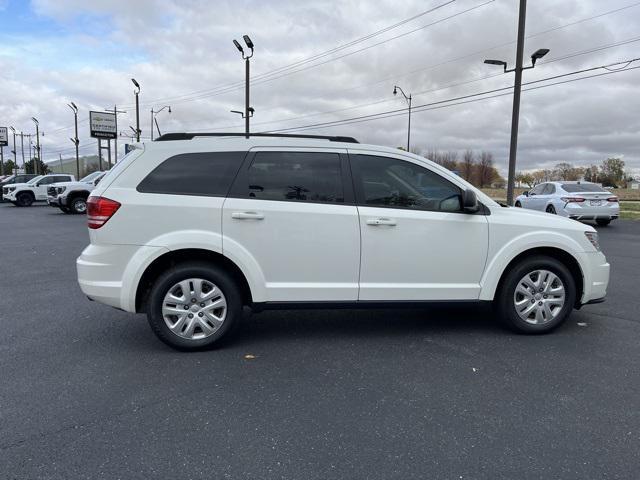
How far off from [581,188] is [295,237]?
14.6 meters

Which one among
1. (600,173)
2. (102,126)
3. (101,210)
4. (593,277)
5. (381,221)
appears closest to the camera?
(101,210)

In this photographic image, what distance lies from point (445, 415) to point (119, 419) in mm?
2130

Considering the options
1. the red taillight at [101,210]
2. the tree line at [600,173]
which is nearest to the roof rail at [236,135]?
the red taillight at [101,210]

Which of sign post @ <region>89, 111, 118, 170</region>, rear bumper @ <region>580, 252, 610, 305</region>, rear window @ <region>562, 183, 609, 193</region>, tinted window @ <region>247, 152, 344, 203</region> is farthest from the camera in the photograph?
sign post @ <region>89, 111, 118, 170</region>

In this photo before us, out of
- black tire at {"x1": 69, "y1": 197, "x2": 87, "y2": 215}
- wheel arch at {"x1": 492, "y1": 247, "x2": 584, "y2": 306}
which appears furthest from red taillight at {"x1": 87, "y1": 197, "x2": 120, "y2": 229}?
black tire at {"x1": 69, "y1": 197, "x2": 87, "y2": 215}

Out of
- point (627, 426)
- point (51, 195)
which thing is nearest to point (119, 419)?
point (627, 426)

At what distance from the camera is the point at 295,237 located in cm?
427

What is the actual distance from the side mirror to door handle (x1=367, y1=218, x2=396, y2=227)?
688 millimetres

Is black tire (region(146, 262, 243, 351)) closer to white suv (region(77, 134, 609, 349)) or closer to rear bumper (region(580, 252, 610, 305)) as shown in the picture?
white suv (region(77, 134, 609, 349))

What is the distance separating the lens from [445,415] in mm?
3178

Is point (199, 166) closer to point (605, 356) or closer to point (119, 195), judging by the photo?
point (119, 195)

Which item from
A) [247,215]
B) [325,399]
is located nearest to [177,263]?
[247,215]

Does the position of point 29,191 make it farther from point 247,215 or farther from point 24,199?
point 247,215

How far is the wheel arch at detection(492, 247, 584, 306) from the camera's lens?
15.4ft
